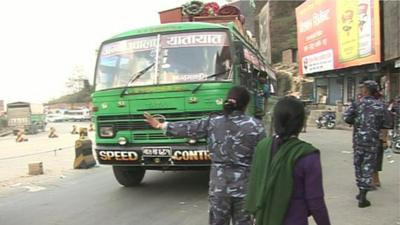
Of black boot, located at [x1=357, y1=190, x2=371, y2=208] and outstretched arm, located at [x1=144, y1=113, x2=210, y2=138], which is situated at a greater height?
outstretched arm, located at [x1=144, y1=113, x2=210, y2=138]

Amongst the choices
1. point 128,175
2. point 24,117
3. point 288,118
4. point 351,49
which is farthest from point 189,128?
A: point 24,117

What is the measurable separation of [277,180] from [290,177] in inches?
3.1

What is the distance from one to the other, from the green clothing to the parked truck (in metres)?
46.7

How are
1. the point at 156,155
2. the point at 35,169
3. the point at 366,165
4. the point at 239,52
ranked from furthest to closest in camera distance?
the point at 35,169 → the point at 239,52 → the point at 156,155 → the point at 366,165

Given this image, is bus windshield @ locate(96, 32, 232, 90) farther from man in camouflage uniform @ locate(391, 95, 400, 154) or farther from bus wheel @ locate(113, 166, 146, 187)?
man in camouflage uniform @ locate(391, 95, 400, 154)

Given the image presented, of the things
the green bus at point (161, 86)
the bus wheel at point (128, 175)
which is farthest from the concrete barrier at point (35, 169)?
the green bus at point (161, 86)

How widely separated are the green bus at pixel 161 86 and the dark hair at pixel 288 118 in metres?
4.42

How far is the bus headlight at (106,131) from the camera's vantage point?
8127mm

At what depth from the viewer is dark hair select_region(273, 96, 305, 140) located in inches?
118

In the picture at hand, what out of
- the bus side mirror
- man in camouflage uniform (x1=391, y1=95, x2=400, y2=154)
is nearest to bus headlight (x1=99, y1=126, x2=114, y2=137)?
the bus side mirror

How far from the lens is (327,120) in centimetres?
2698

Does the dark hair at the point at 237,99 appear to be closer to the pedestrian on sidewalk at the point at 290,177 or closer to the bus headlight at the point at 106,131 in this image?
the pedestrian on sidewalk at the point at 290,177

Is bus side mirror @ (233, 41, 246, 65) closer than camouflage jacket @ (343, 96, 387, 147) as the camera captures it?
No

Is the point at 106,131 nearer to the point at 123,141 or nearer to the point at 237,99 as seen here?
the point at 123,141
